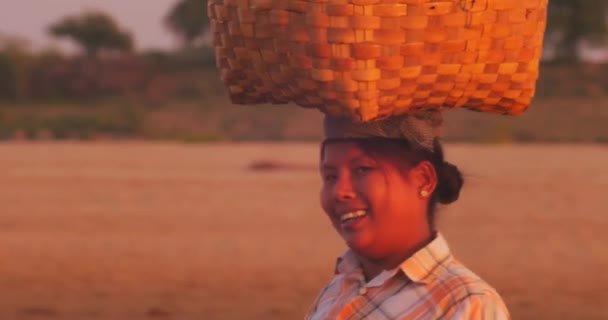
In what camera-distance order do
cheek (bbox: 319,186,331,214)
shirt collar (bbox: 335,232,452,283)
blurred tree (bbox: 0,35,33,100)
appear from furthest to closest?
blurred tree (bbox: 0,35,33,100), cheek (bbox: 319,186,331,214), shirt collar (bbox: 335,232,452,283)

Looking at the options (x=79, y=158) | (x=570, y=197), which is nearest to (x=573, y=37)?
(x=79, y=158)

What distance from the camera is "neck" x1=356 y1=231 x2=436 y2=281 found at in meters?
2.68

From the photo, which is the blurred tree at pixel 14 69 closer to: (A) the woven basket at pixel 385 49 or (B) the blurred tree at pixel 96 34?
(B) the blurred tree at pixel 96 34

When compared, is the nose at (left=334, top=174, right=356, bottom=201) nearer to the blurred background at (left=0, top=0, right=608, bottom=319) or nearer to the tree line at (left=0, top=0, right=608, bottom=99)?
the blurred background at (left=0, top=0, right=608, bottom=319)

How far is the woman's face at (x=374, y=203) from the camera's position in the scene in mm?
2648

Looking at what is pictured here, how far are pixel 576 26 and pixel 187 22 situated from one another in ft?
55.9

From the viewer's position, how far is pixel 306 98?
2.51m

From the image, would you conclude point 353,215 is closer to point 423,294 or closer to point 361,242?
point 361,242

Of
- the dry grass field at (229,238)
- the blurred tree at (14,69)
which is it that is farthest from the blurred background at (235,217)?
the blurred tree at (14,69)

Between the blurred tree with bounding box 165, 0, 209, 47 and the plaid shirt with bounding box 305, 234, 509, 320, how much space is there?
162 ft

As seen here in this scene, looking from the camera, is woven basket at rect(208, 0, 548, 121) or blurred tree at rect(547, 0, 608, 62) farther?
blurred tree at rect(547, 0, 608, 62)

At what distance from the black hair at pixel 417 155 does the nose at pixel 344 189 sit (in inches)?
2.9

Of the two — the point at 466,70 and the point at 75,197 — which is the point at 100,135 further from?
the point at 466,70

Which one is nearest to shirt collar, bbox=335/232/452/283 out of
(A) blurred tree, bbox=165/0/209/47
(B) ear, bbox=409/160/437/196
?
(B) ear, bbox=409/160/437/196
